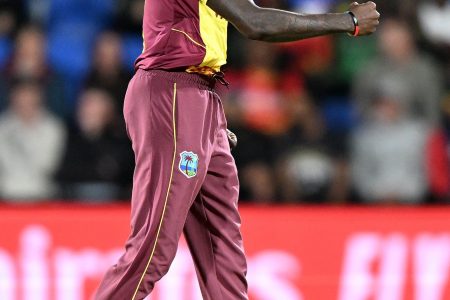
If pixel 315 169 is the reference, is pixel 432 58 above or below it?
above

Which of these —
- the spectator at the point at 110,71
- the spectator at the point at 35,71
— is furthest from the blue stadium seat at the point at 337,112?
the spectator at the point at 35,71

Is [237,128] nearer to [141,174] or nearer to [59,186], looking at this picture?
[59,186]

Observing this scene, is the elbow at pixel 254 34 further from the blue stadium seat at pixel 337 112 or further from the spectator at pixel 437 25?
the spectator at pixel 437 25

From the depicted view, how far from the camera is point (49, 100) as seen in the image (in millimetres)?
7305

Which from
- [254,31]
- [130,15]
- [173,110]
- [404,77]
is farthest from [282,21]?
[130,15]

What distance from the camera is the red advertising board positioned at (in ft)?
18.7

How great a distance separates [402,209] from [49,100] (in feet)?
8.75

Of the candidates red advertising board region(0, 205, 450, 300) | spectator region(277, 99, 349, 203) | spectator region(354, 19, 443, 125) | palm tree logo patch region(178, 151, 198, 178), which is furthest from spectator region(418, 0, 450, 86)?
palm tree logo patch region(178, 151, 198, 178)

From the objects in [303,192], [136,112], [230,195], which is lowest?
[303,192]

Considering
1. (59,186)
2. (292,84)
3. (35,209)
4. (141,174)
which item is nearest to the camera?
(141,174)

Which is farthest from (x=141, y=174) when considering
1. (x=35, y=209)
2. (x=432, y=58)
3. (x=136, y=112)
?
(x=432, y=58)

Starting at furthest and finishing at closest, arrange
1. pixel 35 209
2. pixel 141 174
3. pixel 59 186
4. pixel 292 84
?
pixel 292 84 → pixel 59 186 → pixel 35 209 → pixel 141 174

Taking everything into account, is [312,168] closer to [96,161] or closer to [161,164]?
[96,161]

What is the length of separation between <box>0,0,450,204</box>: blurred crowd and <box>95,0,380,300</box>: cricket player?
3080 mm
